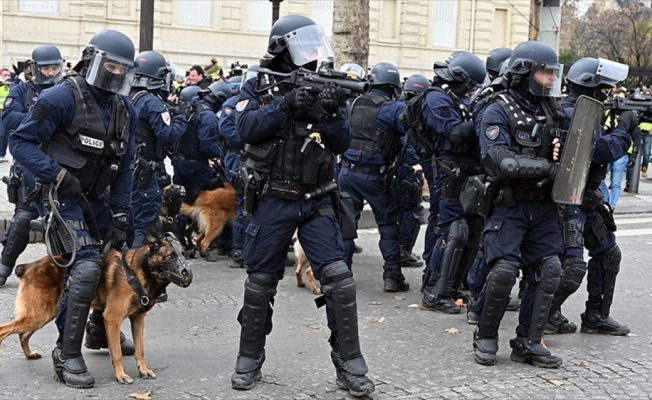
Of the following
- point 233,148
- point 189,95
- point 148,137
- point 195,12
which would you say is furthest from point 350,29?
point 195,12

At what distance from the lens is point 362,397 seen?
18.6 feet

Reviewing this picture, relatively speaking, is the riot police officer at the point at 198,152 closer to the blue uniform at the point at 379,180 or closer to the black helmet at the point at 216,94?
the black helmet at the point at 216,94

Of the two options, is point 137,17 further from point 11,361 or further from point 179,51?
point 11,361

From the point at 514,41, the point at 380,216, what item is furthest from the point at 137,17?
the point at 380,216

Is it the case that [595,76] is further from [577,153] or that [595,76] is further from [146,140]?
[146,140]

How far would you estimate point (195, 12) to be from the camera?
3309 cm

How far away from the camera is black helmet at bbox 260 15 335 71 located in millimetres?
5793

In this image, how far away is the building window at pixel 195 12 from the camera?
32.9 metres

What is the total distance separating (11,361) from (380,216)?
3.83m

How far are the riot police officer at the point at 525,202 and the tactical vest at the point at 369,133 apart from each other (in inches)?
96.9

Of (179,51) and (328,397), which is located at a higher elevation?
(179,51)

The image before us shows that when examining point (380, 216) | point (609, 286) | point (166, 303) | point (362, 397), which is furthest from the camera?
point (380, 216)

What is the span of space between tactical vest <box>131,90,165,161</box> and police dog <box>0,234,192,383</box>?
2964 mm

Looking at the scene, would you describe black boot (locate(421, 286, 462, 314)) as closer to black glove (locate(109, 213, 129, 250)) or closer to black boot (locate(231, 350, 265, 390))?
black boot (locate(231, 350, 265, 390))
